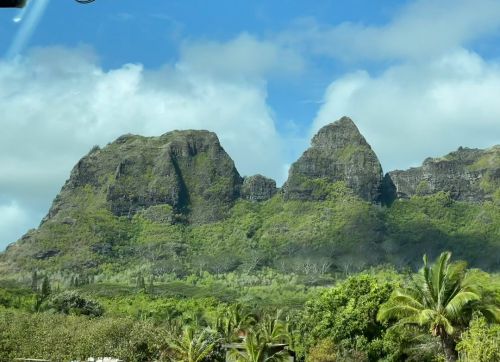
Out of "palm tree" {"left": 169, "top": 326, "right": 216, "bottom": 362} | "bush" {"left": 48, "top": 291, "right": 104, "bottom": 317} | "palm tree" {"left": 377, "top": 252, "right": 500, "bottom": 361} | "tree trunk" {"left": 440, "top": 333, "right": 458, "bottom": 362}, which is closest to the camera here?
"palm tree" {"left": 377, "top": 252, "right": 500, "bottom": 361}

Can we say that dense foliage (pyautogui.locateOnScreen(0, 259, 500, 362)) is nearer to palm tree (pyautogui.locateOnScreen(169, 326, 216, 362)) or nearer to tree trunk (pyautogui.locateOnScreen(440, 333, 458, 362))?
palm tree (pyautogui.locateOnScreen(169, 326, 216, 362))

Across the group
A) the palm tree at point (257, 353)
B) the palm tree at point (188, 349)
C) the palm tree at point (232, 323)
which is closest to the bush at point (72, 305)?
the palm tree at point (232, 323)

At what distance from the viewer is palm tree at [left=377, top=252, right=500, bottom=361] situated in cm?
3453

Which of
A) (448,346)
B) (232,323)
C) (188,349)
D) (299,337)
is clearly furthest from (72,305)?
(448,346)

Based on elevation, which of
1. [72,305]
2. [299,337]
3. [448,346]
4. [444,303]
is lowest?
[448,346]

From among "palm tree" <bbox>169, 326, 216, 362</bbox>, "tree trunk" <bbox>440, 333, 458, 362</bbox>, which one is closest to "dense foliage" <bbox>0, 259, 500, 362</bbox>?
"palm tree" <bbox>169, 326, 216, 362</bbox>

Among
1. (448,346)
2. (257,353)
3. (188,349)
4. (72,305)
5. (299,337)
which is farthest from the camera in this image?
(72,305)

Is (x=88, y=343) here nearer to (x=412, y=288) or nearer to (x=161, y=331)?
(x=161, y=331)

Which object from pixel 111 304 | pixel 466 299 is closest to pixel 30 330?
pixel 466 299

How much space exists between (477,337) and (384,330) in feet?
66.1

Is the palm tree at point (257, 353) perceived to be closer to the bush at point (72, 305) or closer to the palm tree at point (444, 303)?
the palm tree at point (444, 303)

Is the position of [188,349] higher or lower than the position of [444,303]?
lower

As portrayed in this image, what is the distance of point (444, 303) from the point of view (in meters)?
35.4

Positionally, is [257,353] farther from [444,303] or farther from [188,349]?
[444,303]
